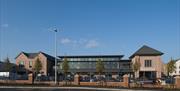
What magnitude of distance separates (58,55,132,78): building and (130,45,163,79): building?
783cm

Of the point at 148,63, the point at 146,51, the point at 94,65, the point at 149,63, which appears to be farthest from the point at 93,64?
the point at 149,63

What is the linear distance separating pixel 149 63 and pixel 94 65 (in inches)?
717

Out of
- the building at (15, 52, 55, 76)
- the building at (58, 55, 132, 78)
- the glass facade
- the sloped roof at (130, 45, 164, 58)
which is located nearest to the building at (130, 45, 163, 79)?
the sloped roof at (130, 45, 164, 58)

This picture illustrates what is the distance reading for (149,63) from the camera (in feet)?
292

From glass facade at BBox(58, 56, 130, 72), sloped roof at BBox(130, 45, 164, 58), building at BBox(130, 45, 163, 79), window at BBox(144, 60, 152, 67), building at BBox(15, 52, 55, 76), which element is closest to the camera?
building at BBox(130, 45, 163, 79)

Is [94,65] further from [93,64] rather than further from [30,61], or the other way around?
[30,61]

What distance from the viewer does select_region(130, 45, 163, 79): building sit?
3465 inches

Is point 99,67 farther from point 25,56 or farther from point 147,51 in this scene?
point 25,56

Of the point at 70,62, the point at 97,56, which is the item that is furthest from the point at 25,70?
the point at 97,56

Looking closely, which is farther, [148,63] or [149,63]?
[148,63]

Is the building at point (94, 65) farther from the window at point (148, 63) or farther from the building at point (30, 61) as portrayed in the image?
the window at point (148, 63)

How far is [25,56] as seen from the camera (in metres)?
102

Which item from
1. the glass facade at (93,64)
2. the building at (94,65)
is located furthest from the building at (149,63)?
the glass facade at (93,64)

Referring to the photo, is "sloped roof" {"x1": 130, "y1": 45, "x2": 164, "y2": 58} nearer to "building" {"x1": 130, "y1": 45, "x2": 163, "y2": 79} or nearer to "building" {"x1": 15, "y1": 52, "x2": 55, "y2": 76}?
"building" {"x1": 130, "y1": 45, "x2": 163, "y2": 79}
